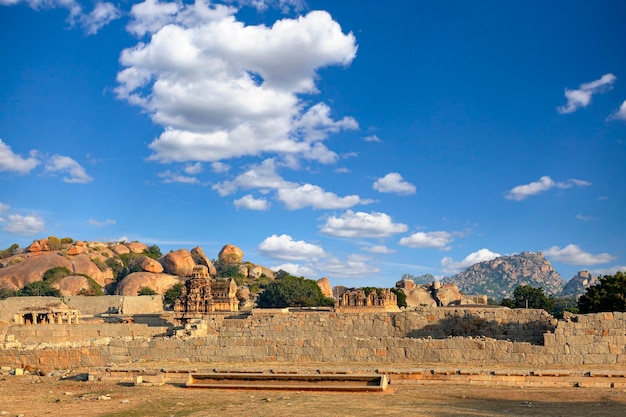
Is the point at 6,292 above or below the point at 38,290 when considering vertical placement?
below

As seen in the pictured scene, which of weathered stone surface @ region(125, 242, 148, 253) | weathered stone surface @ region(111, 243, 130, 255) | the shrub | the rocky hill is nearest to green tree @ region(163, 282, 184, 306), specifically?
the rocky hill

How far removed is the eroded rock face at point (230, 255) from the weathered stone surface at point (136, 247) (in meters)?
14.9

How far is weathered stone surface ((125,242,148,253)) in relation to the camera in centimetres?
10689

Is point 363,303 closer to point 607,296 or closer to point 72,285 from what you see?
point 607,296

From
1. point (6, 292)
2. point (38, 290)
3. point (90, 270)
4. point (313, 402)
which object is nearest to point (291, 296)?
point (38, 290)

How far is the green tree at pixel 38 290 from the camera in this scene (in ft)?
230

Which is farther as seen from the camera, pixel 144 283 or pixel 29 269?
pixel 144 283

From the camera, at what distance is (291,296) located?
69.8 m

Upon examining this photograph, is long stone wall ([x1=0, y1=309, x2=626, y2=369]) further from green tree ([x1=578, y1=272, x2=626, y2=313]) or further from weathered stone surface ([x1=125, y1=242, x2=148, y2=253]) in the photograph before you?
weathered stone surface ([x1=125, y1=242, x2=148, y2=253])

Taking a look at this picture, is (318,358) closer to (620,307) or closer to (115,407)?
(115,407)

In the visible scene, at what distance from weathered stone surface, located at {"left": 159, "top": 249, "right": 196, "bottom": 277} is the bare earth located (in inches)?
3016

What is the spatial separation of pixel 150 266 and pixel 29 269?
60.6 ft

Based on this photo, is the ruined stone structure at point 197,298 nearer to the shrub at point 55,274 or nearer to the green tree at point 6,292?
the green tree at point 6,292

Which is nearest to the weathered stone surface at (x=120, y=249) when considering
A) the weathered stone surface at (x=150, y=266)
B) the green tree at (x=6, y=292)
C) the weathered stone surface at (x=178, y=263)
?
the weathered stone surface at (x=150, y=266)
